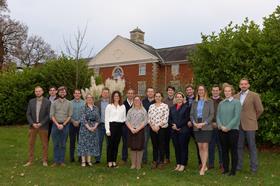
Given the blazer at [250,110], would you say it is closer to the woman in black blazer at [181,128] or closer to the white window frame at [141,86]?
the woman in black blazer at [181,128]

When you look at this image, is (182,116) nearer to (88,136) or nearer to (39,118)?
(88,136)

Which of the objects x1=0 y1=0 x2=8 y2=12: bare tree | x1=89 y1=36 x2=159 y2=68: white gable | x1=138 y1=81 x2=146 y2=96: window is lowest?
x1=138 y1=81 x2=146 y2=96: window

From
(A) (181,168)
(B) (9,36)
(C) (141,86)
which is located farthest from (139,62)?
(A) (181,168)

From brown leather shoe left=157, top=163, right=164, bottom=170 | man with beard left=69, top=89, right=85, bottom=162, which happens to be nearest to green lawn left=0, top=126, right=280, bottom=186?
brown leather shoe left=157, top=163, right=164, bottom=170

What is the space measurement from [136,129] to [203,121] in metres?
1.57

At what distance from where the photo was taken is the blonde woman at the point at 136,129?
8.63 m

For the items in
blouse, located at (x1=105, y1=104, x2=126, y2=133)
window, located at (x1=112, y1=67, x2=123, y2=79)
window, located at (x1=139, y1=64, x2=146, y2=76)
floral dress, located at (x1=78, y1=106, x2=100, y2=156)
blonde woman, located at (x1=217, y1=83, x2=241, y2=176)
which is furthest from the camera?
window, located at (x1=112, y1=67, x2=123, y2=79)

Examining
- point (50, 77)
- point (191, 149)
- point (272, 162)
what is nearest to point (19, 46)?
point (50, 77)

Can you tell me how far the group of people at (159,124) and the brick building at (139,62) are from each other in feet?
100

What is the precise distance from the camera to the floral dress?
9039 millimetres

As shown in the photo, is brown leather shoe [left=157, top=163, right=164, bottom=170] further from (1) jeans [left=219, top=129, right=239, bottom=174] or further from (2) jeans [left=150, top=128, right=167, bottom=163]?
(1) jeans [left=219, top=129, right=239, bottom=174]

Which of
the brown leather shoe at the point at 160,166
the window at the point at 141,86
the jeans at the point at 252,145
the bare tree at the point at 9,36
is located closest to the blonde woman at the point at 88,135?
the brown leather shoe at the point at 160,166

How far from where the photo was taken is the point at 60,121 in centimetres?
910

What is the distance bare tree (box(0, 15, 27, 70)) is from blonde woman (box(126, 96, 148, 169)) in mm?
31243
